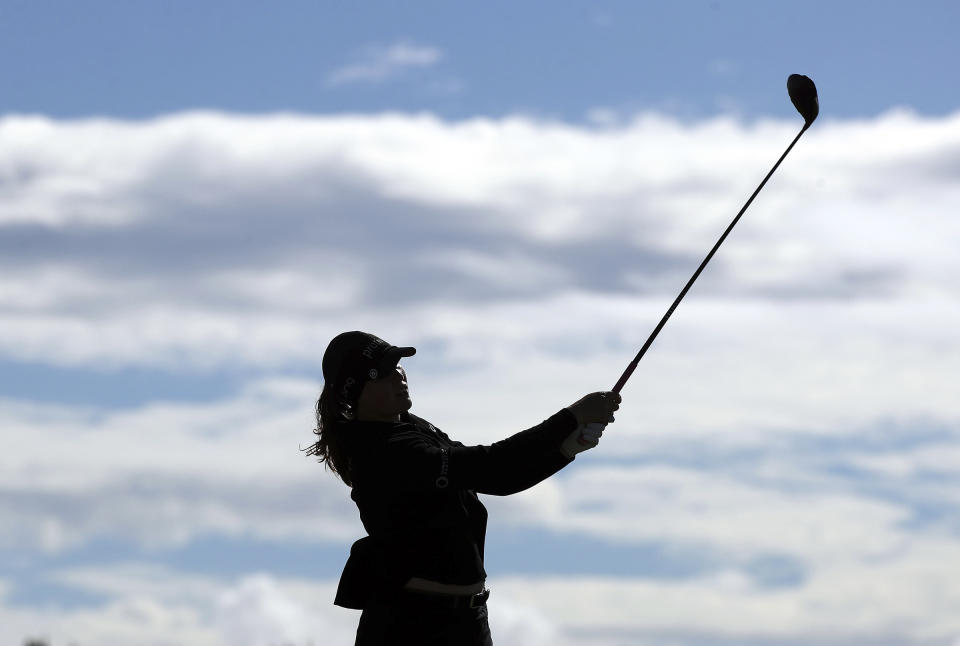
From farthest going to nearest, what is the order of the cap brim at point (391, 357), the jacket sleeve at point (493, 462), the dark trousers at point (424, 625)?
the cap brim at point (391, 357) → the dark trousers at point (424, 625) → the jacket sleeve at point (493, 462)

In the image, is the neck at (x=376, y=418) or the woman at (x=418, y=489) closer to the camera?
the woman at (x=418, y=489)

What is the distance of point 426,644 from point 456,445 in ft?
3.64

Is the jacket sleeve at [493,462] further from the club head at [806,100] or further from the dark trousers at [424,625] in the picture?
the club head at [806,100]

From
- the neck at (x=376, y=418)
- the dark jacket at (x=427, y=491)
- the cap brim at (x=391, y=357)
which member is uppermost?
the cap brim at (x=391, y=357)

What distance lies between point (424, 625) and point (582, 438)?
4.49 ft

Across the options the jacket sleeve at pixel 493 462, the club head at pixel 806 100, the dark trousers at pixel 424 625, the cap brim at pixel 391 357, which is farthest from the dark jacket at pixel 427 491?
the club head at pixel 806 100

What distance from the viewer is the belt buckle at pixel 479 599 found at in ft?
26.4

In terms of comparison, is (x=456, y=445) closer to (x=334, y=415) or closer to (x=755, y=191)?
(x=334, y=415)

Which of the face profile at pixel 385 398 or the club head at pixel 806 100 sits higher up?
the club head at pixel 806 100

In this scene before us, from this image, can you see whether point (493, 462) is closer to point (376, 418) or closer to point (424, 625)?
point (376, 418)

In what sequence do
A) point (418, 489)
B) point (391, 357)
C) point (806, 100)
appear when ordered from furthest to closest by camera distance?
point (806, 100)
point (391, 357)
point (418, 489)

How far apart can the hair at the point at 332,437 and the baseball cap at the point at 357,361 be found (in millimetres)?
84

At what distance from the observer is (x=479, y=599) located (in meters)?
8.14

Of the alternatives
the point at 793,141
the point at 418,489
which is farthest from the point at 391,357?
the point at 793,141
